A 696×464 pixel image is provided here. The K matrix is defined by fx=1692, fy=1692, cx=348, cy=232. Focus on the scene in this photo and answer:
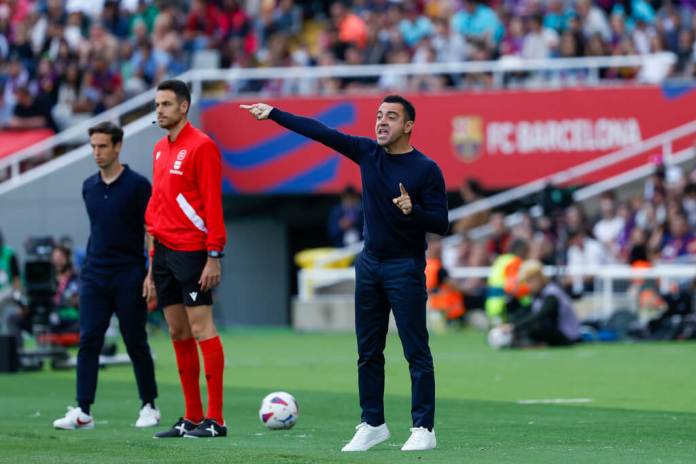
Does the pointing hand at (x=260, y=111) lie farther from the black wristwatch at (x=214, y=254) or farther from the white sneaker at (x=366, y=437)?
the white sneaker at (x=366, y=437)

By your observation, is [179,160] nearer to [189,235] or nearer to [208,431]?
[189,235]

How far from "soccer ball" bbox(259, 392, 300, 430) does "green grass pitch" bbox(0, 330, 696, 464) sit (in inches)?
3.4

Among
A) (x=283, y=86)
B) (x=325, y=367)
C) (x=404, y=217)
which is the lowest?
(x=325, y=367)

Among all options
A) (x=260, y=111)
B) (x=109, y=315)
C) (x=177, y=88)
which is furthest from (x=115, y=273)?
(x=260, y=111)

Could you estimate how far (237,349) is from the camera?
952 inches

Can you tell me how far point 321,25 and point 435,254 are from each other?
6.91 metres

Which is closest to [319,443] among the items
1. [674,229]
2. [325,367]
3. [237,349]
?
[325,367]

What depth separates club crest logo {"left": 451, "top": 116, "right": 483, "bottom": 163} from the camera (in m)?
30.6

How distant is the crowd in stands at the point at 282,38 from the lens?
3008cm

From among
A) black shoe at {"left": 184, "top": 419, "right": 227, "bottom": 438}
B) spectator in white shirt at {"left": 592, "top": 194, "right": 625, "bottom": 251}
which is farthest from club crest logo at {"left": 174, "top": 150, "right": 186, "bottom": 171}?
spectator in white shirt at {"left": 592, "top": 194, "right": 625, "bottom": 251}

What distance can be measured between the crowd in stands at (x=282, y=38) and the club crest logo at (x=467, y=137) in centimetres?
71

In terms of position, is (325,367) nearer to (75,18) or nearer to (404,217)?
(404,217)

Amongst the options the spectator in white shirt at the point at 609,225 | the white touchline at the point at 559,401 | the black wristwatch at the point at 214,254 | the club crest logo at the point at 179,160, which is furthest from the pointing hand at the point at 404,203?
the spectator in white shirt at the point at 609,225

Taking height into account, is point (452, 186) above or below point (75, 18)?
below
